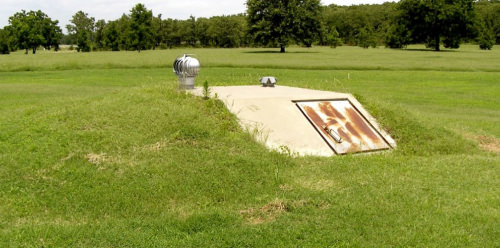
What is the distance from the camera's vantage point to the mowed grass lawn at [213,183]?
5730 mm

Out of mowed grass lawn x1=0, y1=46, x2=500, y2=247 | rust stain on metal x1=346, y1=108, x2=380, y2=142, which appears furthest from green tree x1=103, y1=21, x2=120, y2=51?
rust stain on metal x1=346, y1=108, x2=380, y2=142

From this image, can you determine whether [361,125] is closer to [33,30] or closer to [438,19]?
[438,19]

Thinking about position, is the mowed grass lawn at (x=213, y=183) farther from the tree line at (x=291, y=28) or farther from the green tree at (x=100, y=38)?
the green tree at (x=100, y=38)

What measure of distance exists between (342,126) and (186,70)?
3.71m

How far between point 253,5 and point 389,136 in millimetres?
49588

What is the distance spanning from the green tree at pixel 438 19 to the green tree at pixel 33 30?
5091cm

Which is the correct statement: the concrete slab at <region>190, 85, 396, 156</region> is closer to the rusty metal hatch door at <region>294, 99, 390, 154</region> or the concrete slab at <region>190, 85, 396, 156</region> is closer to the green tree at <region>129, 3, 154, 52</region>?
the rusty metal hatch door at <region>294, 99, 390, 154</region>

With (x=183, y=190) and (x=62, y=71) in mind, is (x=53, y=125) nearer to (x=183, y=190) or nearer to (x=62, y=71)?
(x=183, y=190)

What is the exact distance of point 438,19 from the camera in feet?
202

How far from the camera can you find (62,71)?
31.7m

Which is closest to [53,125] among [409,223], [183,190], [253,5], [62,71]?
[183,190]

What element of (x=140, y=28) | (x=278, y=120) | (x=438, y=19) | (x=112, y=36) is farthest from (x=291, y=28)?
(x=278, y=120)

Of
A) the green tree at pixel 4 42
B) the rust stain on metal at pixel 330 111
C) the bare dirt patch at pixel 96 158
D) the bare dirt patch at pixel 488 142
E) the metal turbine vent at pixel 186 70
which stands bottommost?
the bare dirt patch at pixel 488 142

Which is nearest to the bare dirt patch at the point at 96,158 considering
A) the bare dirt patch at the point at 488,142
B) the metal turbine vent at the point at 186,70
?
the metal turbine vent at the point at 186,70
